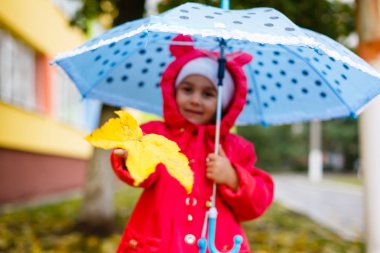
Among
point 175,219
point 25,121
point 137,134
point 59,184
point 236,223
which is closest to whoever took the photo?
point 137,134

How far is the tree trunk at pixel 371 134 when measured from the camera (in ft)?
11.0

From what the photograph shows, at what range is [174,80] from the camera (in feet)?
8.86

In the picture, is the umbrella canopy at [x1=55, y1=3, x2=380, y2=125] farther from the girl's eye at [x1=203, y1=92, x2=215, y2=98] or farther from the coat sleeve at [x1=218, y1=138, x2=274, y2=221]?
the coat sleeve at [x1=218, y1=138, x2=274, y2=221]

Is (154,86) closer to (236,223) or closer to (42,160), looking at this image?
(236,223)

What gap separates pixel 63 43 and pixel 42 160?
3.37 meters

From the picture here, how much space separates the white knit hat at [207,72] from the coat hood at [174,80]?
21mm

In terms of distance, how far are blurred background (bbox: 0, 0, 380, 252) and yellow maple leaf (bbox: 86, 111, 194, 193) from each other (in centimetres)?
134

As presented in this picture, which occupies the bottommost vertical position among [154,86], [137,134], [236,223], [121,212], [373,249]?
[121,212]

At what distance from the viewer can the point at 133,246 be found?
251 centimetres

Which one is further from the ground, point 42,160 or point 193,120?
point 193,120

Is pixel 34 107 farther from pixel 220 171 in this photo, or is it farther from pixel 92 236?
pixel 220 171

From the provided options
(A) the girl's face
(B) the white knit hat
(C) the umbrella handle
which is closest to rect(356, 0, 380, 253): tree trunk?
(B) the white knit hat

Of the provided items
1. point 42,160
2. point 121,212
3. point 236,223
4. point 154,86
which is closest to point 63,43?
point 42,160

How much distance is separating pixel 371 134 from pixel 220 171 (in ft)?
4.44
